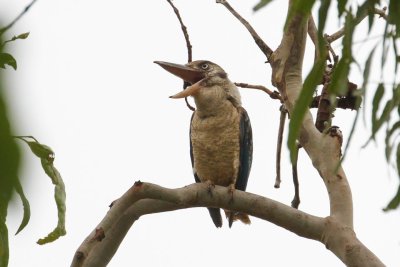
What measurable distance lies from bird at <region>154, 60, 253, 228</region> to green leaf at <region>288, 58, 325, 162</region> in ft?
10.9

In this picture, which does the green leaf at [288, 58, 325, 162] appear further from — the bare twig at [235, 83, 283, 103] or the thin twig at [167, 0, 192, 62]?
the bare twig at [235, 83, 283, 103]

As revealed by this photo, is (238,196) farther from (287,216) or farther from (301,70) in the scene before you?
(301,70)

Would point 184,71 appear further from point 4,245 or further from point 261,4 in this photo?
point 261,4

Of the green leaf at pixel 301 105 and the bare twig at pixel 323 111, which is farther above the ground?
the bare twig at pixel 323 111

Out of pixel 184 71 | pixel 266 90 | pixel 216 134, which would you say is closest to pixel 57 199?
pixel 266 90

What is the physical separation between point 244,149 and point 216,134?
0.94ft

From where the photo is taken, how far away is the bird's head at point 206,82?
5.02 m

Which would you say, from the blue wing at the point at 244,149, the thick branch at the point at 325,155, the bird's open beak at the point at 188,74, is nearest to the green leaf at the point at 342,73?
the thick branch at the point at 325,155

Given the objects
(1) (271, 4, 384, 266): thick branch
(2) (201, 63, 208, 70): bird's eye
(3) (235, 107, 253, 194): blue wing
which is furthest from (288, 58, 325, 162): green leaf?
(2) (201, 63, 208, 70): bird's eye

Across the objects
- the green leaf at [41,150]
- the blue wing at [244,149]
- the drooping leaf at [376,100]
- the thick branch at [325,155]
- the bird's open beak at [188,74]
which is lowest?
the green leaf at [41,150]

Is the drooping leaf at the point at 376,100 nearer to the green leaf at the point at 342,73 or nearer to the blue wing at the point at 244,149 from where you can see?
the green leaf at the point at 342,73

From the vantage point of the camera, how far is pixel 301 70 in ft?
12.1

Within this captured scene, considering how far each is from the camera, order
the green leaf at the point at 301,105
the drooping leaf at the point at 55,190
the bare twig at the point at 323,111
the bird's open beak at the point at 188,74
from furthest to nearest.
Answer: the bird's open beak at the point at 188,74 < the bare twig at the point at 323,111 < the drooping leaf at the point at 55,190 < the green leaf at the point at 301,105

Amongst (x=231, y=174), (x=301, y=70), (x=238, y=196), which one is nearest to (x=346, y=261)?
(x=238, y=196)
